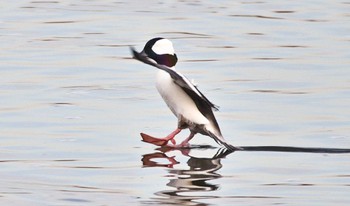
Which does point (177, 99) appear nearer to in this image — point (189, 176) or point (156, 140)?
point (156, 140)

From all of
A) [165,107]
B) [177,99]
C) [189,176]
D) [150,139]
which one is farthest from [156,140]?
[165,107]

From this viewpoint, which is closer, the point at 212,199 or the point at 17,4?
the point at 212,199

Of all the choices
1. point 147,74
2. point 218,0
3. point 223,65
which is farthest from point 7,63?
point 218,0

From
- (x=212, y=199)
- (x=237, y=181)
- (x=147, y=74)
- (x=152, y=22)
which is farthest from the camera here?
(x=152, y=22)

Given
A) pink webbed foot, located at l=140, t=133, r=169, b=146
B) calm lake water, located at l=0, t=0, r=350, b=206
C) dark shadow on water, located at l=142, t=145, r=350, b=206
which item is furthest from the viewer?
pink webbed foot, located at l=140, t=133, r=169, b=146

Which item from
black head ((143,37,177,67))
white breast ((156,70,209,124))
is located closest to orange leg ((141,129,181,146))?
white breast ((156,70,209,124))

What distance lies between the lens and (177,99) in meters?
9.33

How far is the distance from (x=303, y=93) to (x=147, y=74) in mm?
1986

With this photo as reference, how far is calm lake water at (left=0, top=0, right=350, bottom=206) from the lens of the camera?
26.0ft

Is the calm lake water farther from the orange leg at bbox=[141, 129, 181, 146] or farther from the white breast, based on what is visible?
the white breast

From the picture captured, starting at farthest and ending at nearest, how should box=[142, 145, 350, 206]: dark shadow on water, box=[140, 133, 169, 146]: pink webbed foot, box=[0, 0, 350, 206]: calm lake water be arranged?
1. box=[140, 133, 169, 146]: pink webbed foot
2. box=[0, 0, 350, 206]: calm lake water
3. box=[142, 145, 350, 206]: dark shadow on water

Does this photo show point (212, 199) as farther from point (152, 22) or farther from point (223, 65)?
point (152, 22)

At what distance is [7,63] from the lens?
13203mm

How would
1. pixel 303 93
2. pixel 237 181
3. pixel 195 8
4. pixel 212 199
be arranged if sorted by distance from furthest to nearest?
pixel 195 8
pixel 303 93
pixel 237 181
pixel 212 199
